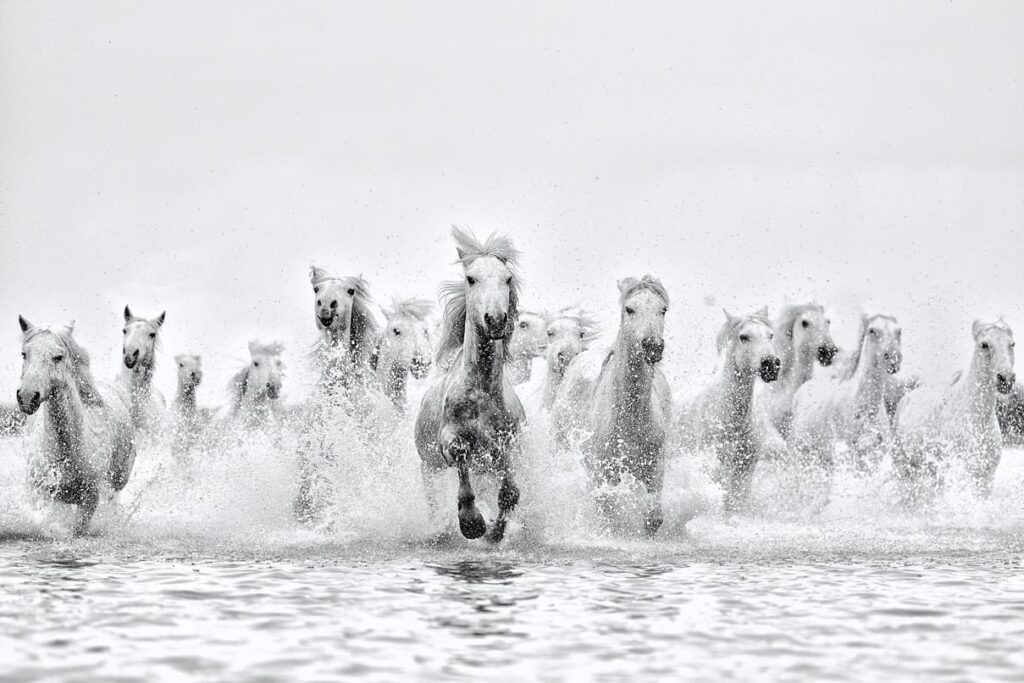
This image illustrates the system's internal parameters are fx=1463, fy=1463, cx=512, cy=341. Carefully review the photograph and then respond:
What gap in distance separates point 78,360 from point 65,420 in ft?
1.74

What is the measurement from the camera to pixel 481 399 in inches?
377

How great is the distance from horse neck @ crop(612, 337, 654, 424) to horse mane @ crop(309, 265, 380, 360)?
254 cm

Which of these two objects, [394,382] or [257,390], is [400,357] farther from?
[257,390]

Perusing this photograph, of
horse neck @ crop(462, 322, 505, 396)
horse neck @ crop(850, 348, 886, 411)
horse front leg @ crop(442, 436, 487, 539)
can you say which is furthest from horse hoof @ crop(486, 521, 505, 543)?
horse neck @ crop(850, 348, 886, 411)

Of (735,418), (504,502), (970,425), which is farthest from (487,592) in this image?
(970,425)

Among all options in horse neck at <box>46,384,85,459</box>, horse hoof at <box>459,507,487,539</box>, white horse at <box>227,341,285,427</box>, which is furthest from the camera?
white horse at <box>227,341,285,427</box>

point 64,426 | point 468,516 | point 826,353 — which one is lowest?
point 468,516

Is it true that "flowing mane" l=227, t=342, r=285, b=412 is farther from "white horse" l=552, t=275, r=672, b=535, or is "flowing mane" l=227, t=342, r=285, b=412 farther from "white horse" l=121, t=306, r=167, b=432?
"white horse" l=552, t=275, r=672, b=535

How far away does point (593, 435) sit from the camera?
35.7ft

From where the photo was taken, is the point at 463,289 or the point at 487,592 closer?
the point at 487,592

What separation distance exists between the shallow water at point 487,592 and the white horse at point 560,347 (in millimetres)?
1561

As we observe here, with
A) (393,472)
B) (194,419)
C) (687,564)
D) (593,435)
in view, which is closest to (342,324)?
(393,472)

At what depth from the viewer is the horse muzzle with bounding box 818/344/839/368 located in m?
15.2

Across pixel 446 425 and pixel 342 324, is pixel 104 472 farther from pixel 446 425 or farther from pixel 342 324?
pixel 446 425
